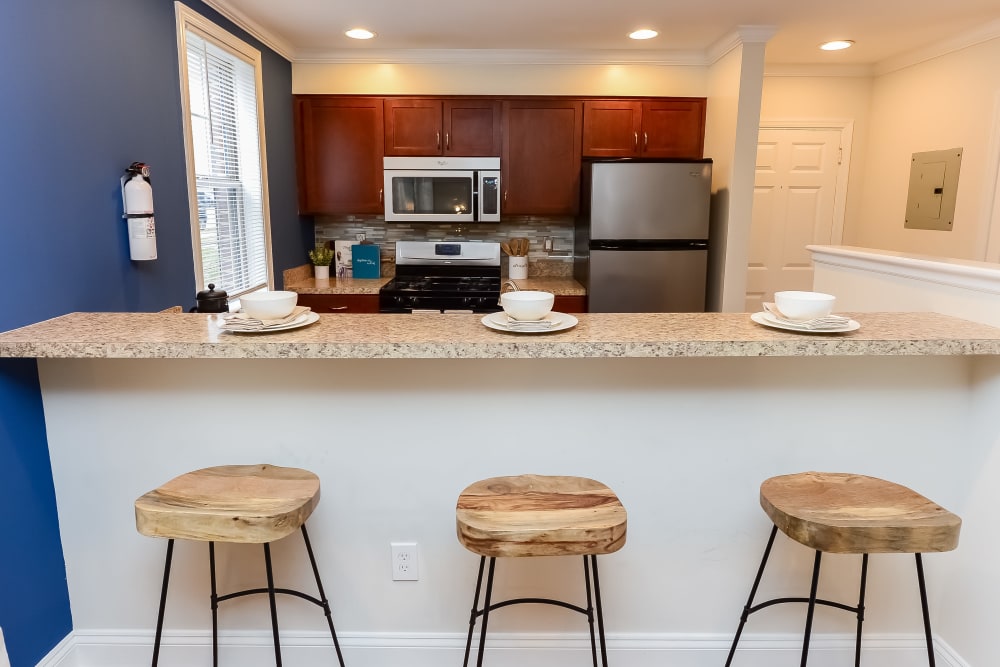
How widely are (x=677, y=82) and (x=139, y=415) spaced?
351 cm

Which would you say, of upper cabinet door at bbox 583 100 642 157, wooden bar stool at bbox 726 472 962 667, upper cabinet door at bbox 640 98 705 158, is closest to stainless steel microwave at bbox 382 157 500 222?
upper cabinet door at bbox 583 100 642 157

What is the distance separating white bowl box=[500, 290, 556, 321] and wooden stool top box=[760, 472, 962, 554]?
63 centimetres

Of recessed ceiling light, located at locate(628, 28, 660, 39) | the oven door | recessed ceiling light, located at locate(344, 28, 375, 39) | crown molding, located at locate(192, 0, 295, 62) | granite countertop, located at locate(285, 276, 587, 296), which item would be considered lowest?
granite countertop, located at locate(285, 276, 587, 296)

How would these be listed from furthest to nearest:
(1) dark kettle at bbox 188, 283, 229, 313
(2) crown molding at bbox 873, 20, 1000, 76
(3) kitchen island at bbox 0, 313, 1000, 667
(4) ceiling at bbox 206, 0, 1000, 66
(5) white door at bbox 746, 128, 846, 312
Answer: (5) white door at bbox 746, 128, 846, 312 → (2) crown molding at bbox 873, 20, 1000, 76 → (4) ceiling at bbox 206, 0, 1000, 66 → (1) dark kettle at bbox 188, 283, 229, 313 → (3) kitchen island at bbox 0, 313, 1000, 667

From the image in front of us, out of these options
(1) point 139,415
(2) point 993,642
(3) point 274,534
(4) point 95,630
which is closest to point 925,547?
(2) point 993,642

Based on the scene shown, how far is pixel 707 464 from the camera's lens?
66.4 inches

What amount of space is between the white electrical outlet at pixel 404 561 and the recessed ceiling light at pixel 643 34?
2892 mm

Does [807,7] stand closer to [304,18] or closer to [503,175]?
[503,175]

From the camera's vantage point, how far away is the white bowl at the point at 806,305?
1.49 meters

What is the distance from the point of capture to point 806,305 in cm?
149

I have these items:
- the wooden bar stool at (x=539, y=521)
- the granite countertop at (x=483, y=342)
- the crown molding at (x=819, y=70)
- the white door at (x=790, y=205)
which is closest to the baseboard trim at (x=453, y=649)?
the wooden bar stool at (x=539, y=521)

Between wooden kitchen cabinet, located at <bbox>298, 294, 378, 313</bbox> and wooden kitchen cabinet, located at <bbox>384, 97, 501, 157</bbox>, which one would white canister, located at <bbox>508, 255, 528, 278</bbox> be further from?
wooden kitchen cabinet, located at <bbox>298, 294, 378, 313</bbox>

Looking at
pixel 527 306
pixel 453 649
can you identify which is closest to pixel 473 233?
pixel 527 306

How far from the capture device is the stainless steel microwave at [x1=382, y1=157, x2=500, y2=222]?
388 centimetres
